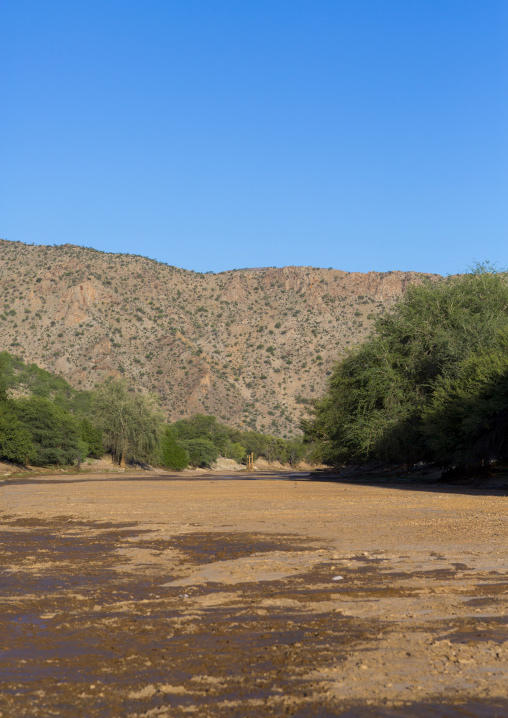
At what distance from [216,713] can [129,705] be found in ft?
2.04

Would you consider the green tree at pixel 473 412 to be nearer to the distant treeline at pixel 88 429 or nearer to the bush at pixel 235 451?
the distant treeline at pixel 88 429

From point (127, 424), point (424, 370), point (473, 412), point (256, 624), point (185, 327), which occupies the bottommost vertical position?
point (256, 624)

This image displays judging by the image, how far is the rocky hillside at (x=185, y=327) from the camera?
12438cm

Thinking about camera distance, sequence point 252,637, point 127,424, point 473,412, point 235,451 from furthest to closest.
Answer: point 235,451
point 127,424
point 473,412
point 252,637

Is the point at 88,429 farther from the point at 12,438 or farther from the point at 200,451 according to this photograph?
the point at 200,451

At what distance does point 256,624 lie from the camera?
287 inches

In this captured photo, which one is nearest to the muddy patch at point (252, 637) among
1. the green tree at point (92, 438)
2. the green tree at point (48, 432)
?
the green tree at point (48, 432)

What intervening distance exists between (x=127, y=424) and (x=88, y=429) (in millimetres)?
3913

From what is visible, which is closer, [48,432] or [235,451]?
[48,432]

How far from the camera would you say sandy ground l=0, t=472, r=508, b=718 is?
5219 mm

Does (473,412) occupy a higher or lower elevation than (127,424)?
higher

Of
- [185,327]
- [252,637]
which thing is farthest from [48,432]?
[185,327]

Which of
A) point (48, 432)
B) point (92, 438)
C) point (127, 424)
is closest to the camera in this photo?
point (48, 432)

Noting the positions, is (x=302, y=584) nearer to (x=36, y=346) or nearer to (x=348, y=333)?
(x=36, y=346)
